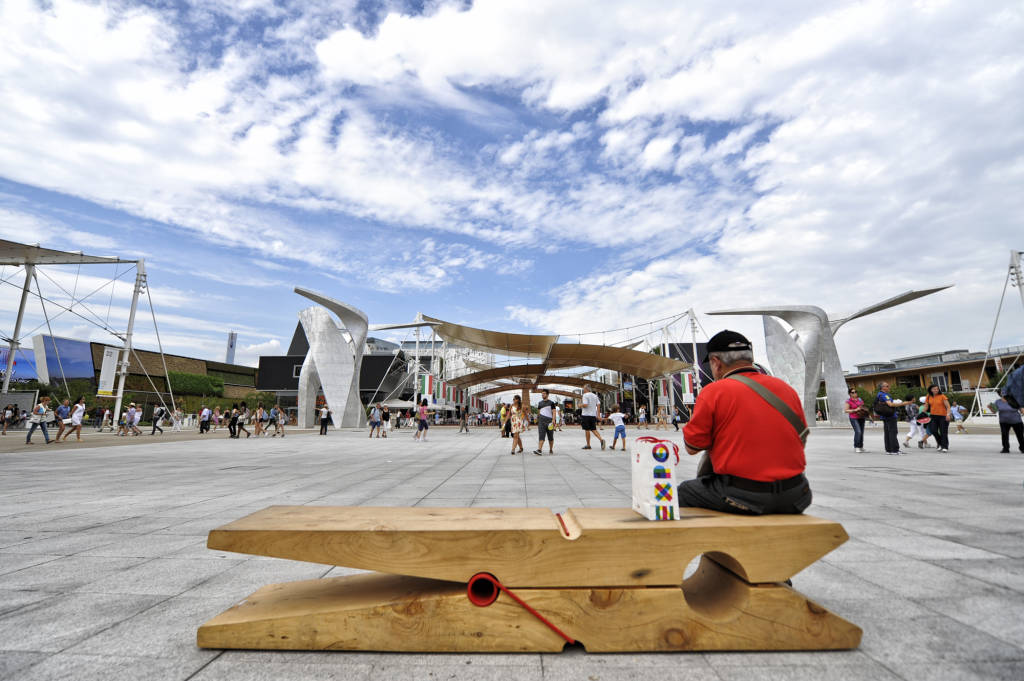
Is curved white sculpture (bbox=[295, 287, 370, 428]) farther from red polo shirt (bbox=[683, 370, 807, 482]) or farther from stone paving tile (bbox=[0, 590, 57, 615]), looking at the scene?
red polo shirt (bbox=[683, 370, 807, 482])

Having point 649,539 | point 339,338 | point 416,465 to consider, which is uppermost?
point 339,338

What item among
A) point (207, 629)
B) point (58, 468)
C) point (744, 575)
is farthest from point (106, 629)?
point (58, 468)

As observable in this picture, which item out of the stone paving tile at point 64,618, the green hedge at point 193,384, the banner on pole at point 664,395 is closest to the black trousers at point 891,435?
the stone paving tile at point 64,618

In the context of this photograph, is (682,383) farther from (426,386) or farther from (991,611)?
(991,611)

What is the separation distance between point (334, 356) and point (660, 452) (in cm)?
3013

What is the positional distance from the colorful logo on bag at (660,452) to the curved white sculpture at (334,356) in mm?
29438

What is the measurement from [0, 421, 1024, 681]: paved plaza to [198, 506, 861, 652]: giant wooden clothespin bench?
6 cm

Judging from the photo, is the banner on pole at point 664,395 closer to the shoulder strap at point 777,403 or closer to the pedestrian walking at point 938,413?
the pedestrian walking at point 938,413

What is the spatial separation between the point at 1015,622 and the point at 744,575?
139 centimetres

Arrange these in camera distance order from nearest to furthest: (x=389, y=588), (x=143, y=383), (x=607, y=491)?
1. (x=389, y=588)
2. (x=607, y=491)
3. (x=143, y=383)

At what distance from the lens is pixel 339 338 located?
30281mm

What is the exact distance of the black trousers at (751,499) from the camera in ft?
7.50

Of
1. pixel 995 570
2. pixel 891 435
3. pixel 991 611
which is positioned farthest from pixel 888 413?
pixel 991 611

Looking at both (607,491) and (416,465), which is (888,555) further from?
(416,465)
